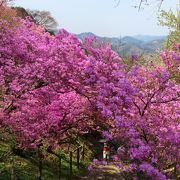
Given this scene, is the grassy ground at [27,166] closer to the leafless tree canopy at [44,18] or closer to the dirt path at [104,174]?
the dirt path at [104,174]

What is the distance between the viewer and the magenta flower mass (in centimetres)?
1211

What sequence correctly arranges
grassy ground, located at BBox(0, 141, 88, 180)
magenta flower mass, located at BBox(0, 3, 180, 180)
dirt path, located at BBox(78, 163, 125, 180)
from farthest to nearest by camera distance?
dirt path, located at BBox(78, 163, 125, 180) < grassy ground, located at BBox(0, 141, 88, 180) < magenta flower mass, located at BBox(0, 3, 180, 180)

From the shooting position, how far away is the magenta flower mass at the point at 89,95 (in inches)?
477

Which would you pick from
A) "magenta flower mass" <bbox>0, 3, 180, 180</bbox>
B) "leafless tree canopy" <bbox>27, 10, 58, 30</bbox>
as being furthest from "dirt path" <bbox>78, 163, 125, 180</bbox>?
"leafless tree canopy" <bbox>27, 10, 58, 30</bbox>

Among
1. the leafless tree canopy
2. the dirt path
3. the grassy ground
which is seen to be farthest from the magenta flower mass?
the leafless tree canopy

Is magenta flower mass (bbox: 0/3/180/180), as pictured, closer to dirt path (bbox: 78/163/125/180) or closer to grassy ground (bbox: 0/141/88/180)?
grassy ground (bbox: 0/141/88/180)

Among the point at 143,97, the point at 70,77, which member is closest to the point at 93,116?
the point at 70,77

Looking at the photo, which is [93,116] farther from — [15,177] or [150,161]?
[150,161]

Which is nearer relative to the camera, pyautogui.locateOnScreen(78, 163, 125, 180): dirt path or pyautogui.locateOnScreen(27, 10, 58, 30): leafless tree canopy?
pyautogui.locateOnScreen(78, 163, 125, 180): dirt path

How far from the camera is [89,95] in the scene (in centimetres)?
1427

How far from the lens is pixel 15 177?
14.7 metres

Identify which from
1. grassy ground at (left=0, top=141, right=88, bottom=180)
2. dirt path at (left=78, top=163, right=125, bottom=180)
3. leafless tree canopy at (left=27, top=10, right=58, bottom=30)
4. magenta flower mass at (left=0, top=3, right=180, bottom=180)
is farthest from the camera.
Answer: leafless tree canopy at (left=27, top=10, right=58, bottom=30)

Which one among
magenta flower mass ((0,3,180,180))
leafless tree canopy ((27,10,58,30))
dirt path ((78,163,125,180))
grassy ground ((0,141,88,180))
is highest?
leafless tree canopy ((27,10,58,30))

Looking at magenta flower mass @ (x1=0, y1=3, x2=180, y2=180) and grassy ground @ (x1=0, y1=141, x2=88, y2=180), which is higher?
magenta flower mass @ (x1=0, y1=3, x2=180, y2=180)
